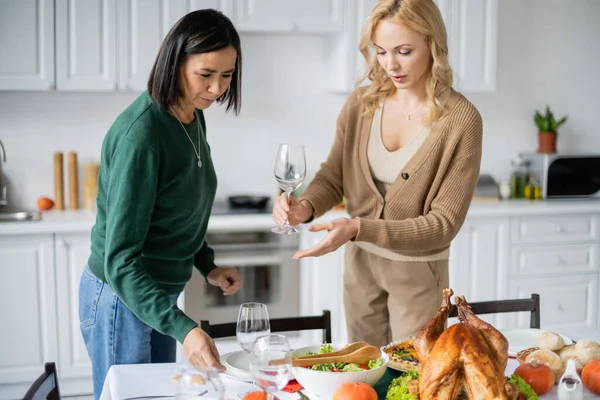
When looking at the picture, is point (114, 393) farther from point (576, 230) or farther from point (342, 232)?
point (576, 230)

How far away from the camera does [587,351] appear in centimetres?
182

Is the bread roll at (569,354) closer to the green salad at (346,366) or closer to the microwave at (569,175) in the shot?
the green salad at (346,366)

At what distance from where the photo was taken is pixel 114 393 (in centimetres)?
172

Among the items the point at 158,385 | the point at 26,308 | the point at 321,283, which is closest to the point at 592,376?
the point at 158,385

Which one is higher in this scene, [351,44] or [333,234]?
[351,44]

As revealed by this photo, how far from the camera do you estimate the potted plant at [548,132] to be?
4535 millimetres

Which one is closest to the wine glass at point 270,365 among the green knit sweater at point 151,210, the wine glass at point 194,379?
the wine glass at point 194,379

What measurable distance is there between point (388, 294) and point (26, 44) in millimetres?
2282

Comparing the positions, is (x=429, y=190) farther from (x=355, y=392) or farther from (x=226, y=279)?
(x=355, y=392)

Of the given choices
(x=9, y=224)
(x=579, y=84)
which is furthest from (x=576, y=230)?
(x=9, y=224)

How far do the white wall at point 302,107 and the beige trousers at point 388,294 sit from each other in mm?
1955

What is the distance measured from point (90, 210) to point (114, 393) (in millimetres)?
2343

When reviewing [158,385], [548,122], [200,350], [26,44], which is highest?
[26,44]

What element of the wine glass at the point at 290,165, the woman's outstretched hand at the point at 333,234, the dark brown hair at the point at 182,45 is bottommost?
the woman's outstretched hand at the point at 333,234
